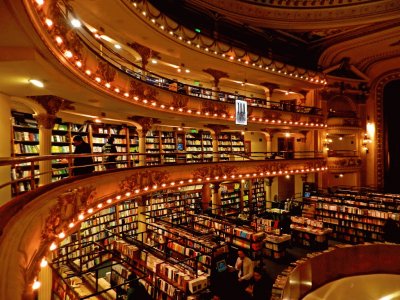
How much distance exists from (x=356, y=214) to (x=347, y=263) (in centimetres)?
386

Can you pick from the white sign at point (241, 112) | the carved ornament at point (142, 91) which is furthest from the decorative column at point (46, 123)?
the white sign at point (241, 112)

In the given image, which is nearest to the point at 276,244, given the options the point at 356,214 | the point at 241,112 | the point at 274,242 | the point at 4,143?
the point at 274,242

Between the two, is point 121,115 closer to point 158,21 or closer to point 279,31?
point 158,21

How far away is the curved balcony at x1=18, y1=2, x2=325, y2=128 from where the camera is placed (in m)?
3.79

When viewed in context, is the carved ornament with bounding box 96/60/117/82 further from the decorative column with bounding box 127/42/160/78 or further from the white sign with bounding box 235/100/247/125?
the white sign with bounding box 235/100/247/125

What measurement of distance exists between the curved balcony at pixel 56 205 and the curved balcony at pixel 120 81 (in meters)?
1.56

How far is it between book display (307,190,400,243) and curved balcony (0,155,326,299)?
15.1ft

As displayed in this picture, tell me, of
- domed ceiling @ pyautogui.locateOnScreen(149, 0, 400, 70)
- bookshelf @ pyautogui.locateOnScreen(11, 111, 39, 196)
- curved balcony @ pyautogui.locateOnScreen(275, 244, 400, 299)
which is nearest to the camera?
bookshelf @ pyautogui.locateOnScreen(11, 111, 39, 196)

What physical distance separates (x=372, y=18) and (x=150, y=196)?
513 inches

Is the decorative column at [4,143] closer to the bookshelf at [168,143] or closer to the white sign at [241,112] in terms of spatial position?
the bookshelf at [168,143]

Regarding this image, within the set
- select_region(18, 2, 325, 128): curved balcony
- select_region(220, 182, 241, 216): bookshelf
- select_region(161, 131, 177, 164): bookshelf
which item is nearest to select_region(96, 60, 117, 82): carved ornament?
select_region(18, 2, 325, 128): curved balcony

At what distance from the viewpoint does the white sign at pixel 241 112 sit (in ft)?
37.1

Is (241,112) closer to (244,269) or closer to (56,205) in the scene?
(244,269)

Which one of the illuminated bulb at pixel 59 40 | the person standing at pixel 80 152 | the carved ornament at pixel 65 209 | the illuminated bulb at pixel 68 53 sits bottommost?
the carved ornament at pixel 65 209
